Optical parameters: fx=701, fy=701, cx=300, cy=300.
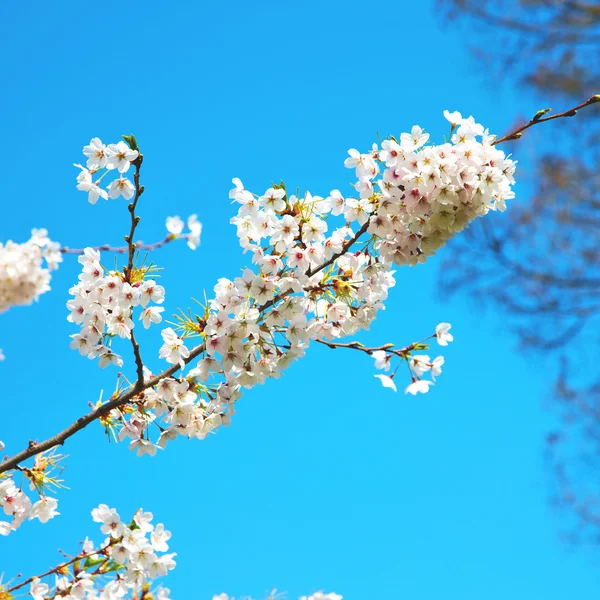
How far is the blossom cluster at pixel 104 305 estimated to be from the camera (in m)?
2.32

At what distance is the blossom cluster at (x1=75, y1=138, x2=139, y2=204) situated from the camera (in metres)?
2.31

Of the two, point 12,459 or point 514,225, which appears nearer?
point 12,459

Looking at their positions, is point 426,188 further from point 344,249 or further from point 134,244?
point 134,244

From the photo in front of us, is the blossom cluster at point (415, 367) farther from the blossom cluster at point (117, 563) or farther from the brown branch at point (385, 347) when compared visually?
the blossom cluster at point (117, 563)

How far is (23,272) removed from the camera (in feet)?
5.96

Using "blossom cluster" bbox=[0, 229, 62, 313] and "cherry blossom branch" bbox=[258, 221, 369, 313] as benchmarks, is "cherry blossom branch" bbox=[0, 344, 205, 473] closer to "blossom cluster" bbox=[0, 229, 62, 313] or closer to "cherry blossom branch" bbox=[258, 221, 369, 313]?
"cherry blossom branch" bbox=[258, 221, 369, 313]

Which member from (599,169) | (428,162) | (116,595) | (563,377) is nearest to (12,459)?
(116,595)

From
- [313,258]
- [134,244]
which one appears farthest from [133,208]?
[313,258]

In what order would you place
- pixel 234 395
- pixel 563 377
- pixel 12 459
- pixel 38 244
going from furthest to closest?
1. pixel 563 377
2. pixel 234 395
3. pixel 12 459
4. pixel 38 244

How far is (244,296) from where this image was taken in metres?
2.37

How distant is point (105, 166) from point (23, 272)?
26.6 inches

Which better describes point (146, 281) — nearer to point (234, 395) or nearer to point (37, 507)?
point (234, 395)

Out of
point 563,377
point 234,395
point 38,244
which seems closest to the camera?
point 38,244

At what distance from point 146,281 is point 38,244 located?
1.58ft
